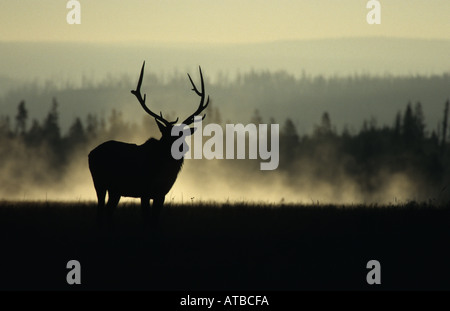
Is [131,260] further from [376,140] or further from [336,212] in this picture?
[376,140]

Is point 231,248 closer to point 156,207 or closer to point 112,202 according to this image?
point 156,207

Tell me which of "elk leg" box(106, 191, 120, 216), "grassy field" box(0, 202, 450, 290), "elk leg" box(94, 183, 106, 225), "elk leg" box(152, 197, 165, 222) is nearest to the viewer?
"grassy field" box(0, 202, 450, 290)

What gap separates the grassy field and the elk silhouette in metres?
0.57

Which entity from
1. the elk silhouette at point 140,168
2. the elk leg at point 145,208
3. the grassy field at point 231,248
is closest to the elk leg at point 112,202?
the elk silhouette at point 140,168

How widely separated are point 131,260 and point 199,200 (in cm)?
771

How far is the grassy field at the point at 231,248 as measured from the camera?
477 inches

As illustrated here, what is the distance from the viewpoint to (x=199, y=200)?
20750 millimetres

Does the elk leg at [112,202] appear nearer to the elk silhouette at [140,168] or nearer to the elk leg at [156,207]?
the elk silhouette at [140,168]

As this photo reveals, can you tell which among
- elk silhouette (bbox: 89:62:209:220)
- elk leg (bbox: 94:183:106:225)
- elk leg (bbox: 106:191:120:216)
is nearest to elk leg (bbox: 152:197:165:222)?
elk silhouette (bbox: 89:62:209:220)

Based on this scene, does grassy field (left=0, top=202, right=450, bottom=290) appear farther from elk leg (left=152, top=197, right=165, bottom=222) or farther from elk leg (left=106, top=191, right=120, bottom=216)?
elk leg (left=106, top=191, right=120, bottom=216)

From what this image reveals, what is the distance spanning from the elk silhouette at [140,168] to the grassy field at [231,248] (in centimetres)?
57

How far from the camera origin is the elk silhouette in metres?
17.1
